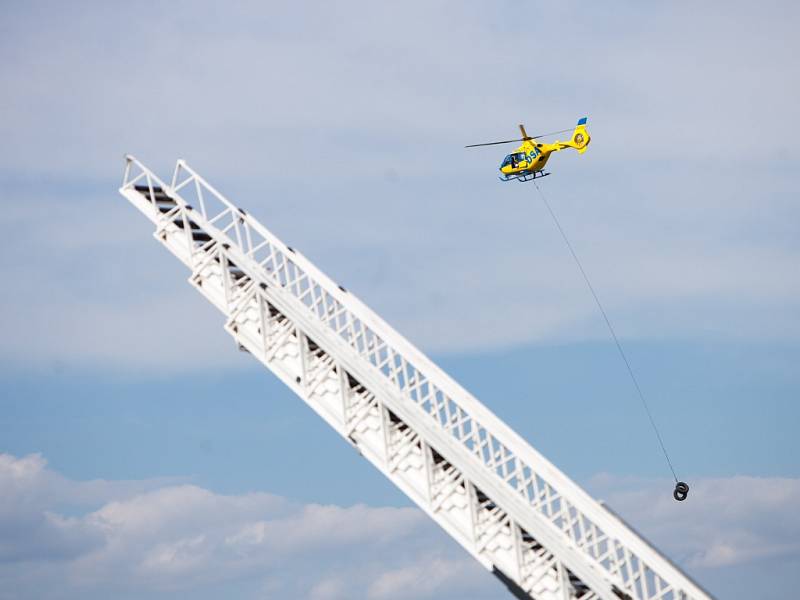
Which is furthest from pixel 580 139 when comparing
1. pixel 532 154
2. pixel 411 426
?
pixel 411 426

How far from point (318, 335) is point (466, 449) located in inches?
300

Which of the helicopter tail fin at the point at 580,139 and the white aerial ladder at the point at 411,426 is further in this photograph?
the helicopter tail fin at the point at 580,139

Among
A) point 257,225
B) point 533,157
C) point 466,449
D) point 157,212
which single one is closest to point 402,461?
point 466,449

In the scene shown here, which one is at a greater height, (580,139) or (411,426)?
(580,139)

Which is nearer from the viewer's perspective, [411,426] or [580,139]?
[411,426]

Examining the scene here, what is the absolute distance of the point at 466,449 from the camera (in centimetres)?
4681

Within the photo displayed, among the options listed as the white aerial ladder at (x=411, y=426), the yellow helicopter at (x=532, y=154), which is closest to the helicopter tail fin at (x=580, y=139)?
the yellow helicopter at (x=532, y=154)

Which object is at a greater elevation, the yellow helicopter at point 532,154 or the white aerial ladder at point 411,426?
the yellow helicopter at point 532,154

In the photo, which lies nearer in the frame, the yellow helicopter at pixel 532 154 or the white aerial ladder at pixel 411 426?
the white aerial ladder at pixel 411 426

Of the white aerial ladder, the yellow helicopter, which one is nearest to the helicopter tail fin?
the yellow helicopter

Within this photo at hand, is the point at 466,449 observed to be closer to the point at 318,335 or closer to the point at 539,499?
the point at 539,499

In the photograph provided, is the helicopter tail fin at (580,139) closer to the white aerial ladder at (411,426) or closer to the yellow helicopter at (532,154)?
the yellow helicopter at (532,154)

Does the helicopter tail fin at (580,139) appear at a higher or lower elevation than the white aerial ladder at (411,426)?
higher

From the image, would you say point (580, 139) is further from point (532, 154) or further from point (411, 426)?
point (411, 426)
